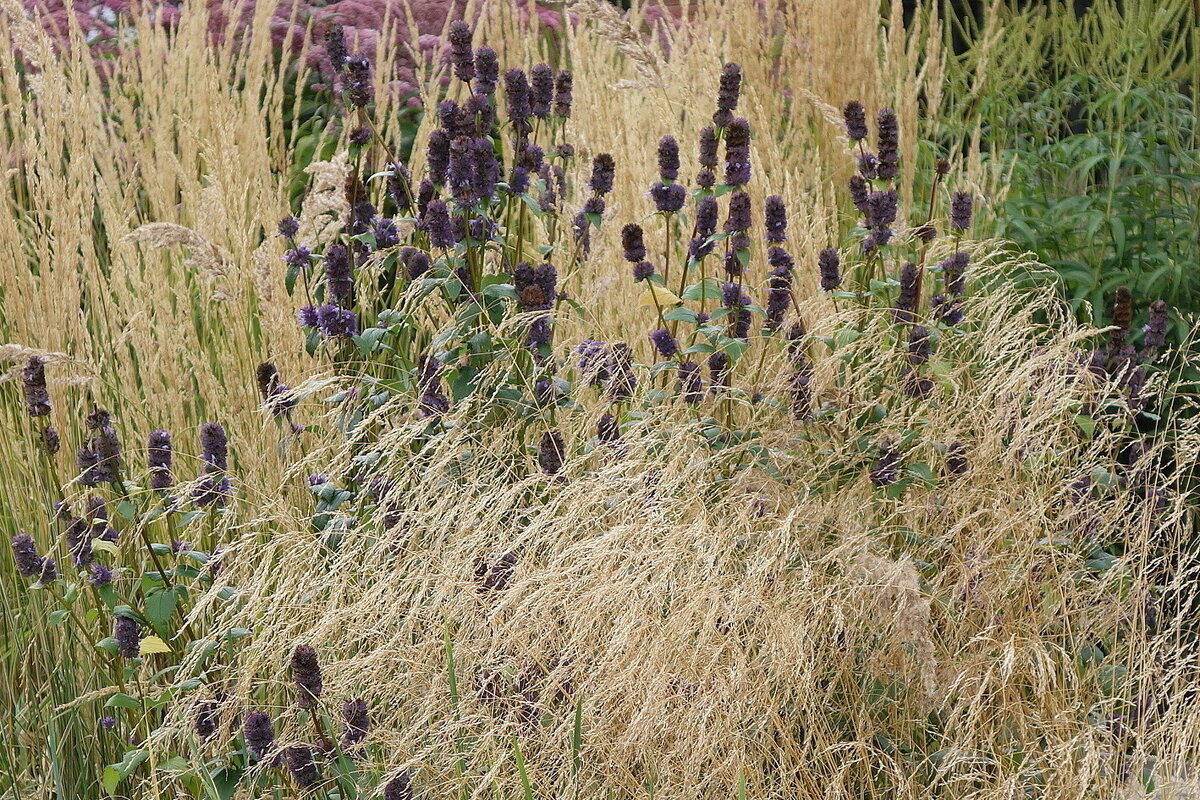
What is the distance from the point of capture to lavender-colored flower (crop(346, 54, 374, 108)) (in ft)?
7.82

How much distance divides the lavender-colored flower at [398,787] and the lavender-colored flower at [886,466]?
3.06 ft

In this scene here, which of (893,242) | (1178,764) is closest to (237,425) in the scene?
(893,242)

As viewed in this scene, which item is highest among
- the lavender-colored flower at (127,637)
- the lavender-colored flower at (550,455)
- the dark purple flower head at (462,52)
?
the dark purple flower head at (462,52)

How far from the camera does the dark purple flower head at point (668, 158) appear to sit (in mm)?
2381

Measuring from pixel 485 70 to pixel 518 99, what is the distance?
0.08 m

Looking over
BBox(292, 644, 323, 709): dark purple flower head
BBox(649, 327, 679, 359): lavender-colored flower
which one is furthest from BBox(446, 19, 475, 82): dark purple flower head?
BBox(292, 644, 323, 709): dark purple flower head

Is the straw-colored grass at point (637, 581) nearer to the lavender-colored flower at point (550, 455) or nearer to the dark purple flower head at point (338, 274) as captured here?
the lavender-colored flower at point (550, 455)

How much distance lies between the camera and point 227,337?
3062mm

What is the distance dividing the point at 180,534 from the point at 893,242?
5.48 feet

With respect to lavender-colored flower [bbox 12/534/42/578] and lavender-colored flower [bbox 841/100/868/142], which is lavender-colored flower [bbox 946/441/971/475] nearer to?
lavender-colored flower [bbox 841/100/868/142]

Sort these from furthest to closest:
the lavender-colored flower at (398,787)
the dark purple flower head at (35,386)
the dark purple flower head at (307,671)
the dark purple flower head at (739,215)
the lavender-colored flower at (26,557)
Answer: the dark purple flower head at (739,215)
the dark purple flower head at (35,386)
the lavender-colored flower at (26,557)
the lavender-colored flower at (398,787)
the dark purple flower head at (307,671)

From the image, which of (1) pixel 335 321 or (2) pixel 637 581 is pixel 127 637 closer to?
(1) pixel 335 321

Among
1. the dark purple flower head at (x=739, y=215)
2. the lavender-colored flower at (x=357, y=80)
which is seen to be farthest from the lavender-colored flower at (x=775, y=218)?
the lavender-colored flower at (x=357, y=80)

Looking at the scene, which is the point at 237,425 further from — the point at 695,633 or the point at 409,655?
the point at 695,633
